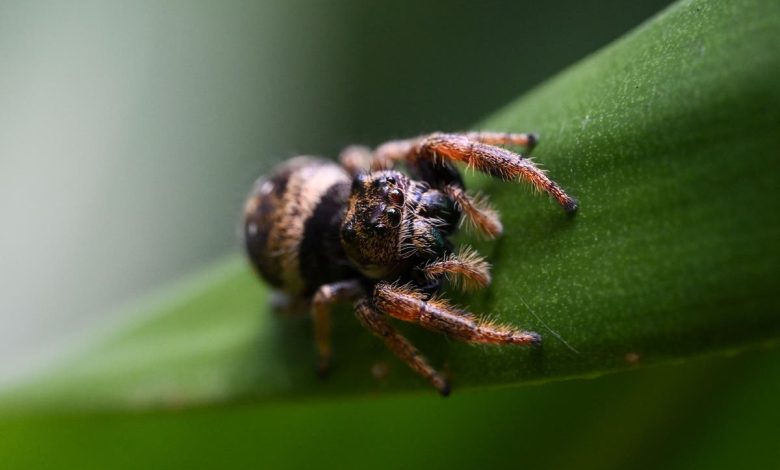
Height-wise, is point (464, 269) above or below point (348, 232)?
below

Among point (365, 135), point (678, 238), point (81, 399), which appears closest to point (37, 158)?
point (365, 135)

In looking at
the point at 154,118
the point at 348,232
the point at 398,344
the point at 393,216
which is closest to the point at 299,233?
the point at 348,232

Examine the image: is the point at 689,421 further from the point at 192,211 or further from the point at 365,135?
the point at 192,211

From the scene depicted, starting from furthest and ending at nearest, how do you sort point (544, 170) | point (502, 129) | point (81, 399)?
point (81, 399), point (502, 129), point (544, 170)

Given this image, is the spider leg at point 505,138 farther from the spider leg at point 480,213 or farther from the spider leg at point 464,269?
the spider leg at point 464,269

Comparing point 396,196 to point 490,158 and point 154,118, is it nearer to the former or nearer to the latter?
point 490,158
